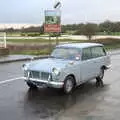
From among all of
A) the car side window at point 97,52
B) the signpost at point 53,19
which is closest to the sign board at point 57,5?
the signpost at point 53,19

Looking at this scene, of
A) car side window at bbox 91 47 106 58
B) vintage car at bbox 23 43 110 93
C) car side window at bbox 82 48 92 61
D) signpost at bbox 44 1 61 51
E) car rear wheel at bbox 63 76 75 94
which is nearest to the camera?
vintage car at bbox 23 43 110 93

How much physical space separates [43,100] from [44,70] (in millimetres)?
1093

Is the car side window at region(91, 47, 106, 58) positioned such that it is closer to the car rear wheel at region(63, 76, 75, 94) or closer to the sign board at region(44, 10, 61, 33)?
the car rear wheel at region(63, 76, 75, 94)

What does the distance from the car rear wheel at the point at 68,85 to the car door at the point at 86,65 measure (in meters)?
0.61

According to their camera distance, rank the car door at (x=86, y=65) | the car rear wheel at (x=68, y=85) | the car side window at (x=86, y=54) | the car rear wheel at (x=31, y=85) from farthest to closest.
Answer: the car side window at (x=86, y=54) < the car door at (x=86, y=65) < the car rear wheel at (x=31, y=85) < the car rear wheel at (x=68, y=85)

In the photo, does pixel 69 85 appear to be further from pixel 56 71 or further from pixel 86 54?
pixel 86 54

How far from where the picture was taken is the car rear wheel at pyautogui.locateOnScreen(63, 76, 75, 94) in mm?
10805

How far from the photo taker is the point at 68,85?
11.0 meters

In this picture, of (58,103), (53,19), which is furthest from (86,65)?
(53,19)

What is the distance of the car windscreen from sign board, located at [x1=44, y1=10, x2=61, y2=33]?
15.7 metres

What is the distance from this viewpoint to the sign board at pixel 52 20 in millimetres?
27734

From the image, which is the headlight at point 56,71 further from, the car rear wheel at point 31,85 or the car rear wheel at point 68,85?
the car rear wheel at point 31,85

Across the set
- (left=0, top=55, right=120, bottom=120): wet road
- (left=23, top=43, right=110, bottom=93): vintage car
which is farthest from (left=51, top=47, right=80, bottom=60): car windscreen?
(left=0, top=55, right=120, bottom=120): wet road

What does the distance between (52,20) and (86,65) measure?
16.7 meters
